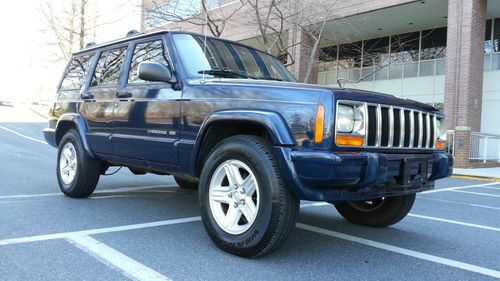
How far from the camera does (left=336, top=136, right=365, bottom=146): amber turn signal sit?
3.41m

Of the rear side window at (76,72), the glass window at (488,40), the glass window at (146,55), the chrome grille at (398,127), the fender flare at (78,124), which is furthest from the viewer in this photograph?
the glass window at (488,40)

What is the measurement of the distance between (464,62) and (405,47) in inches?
261

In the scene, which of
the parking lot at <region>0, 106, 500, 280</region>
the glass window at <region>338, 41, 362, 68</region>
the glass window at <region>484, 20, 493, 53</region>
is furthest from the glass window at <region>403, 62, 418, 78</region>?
the parking lot at <region>0, 106, 500, 280</region>

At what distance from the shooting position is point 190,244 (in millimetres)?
4051

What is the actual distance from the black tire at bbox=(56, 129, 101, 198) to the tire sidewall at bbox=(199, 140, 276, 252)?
2.42 m

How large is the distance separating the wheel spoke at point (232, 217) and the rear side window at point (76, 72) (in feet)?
11.5

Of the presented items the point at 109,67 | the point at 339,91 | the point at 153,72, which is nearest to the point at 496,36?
the point at 109,67

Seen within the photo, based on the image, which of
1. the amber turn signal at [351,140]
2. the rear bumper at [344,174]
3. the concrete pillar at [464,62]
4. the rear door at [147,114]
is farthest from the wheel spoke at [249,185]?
the concrete pillar at [464,62]

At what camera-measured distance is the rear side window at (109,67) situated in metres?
5.56

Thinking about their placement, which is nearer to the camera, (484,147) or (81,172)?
(81,172)

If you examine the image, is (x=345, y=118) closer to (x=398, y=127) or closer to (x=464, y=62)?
(x=398, y=127)

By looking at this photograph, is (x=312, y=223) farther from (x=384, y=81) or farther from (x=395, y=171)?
(x=384, y=81)

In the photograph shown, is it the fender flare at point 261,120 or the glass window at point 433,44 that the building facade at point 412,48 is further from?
the fender flare at point 261,120

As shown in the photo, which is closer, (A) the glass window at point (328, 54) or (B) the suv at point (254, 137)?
(B) the suv at point (254, 137)
